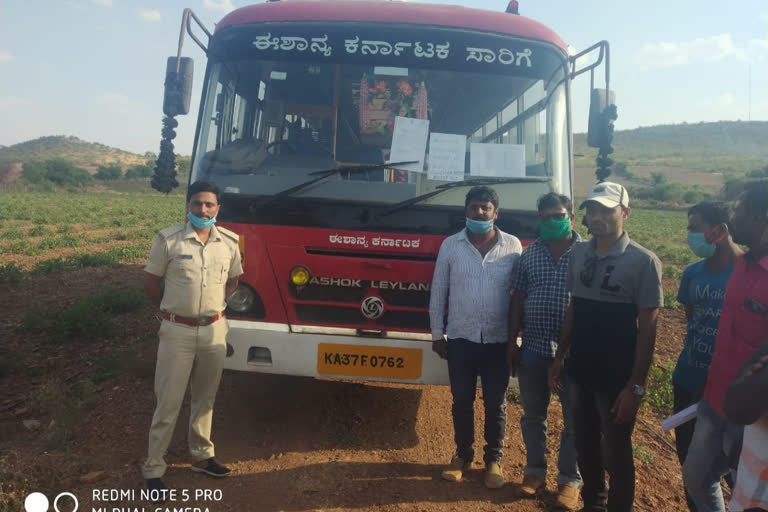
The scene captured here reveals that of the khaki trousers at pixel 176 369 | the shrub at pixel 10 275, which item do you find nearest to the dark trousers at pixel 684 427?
the khaki trousers at pixel 176 369

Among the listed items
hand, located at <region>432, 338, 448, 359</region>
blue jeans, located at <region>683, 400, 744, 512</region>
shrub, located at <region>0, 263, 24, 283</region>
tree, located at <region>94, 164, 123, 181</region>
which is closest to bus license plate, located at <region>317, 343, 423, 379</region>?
hand, located at <region>432, 338, 448, 359</region>

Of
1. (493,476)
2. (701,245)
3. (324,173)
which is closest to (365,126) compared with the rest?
(324,173)

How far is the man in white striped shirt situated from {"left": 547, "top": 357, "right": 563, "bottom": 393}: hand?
14.1 inches

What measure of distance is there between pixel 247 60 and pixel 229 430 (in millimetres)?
2903

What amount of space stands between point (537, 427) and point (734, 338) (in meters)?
1.58

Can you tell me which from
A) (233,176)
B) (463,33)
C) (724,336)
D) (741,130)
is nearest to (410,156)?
(463,33)

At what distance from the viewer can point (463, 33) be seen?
3.92 meters

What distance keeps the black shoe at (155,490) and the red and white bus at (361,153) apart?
84 centimetres

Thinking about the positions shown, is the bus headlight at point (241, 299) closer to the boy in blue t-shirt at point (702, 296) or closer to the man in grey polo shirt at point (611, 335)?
the man in grey polo shirt at point (611, 335)

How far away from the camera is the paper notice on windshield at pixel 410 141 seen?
3.82m

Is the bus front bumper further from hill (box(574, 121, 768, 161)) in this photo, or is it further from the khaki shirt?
hill (box(574, 121, 768, 161))

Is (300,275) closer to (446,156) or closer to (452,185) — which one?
(452,185)

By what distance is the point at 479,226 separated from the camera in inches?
132

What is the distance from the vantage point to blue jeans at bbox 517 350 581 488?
341 cm
